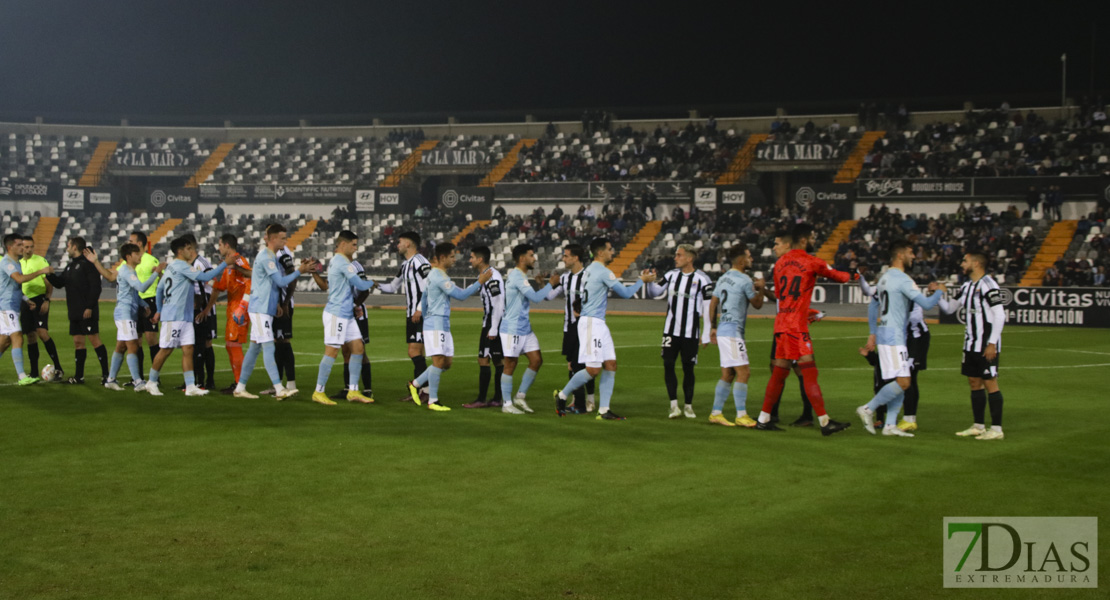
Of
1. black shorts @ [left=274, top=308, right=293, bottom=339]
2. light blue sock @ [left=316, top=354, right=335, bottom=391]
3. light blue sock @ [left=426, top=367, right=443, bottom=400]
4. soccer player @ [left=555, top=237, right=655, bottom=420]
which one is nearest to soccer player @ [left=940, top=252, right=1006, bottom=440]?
soccer player @ [left=555, top=237, right=655, bottom=420]

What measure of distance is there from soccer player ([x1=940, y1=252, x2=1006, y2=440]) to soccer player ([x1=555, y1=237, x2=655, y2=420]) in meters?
3.61

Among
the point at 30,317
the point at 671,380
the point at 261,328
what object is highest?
the point at 30,317

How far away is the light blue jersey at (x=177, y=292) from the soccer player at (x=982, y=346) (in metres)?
9.70

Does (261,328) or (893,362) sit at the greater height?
(261,328)

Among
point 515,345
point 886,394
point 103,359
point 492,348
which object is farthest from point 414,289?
point 886,394

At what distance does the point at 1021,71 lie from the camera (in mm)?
52281

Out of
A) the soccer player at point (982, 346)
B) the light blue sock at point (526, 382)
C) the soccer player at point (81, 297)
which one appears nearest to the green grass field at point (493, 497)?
the soccer player at point (982, 346)

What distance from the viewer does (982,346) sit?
35.2ft

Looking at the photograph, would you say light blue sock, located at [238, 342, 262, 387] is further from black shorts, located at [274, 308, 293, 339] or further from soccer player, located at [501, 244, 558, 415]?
soccer player, located at [501, 244, 558, 415]

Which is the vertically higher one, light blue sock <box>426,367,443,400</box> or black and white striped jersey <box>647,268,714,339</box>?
black and white striped jersey <box>647,268,714,339</box>

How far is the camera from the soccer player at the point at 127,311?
14141 mm

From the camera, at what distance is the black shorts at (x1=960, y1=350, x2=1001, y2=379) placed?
10.7m

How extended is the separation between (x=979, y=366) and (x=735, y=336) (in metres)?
2.66

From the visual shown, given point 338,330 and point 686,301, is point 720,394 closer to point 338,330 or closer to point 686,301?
point 686,301
